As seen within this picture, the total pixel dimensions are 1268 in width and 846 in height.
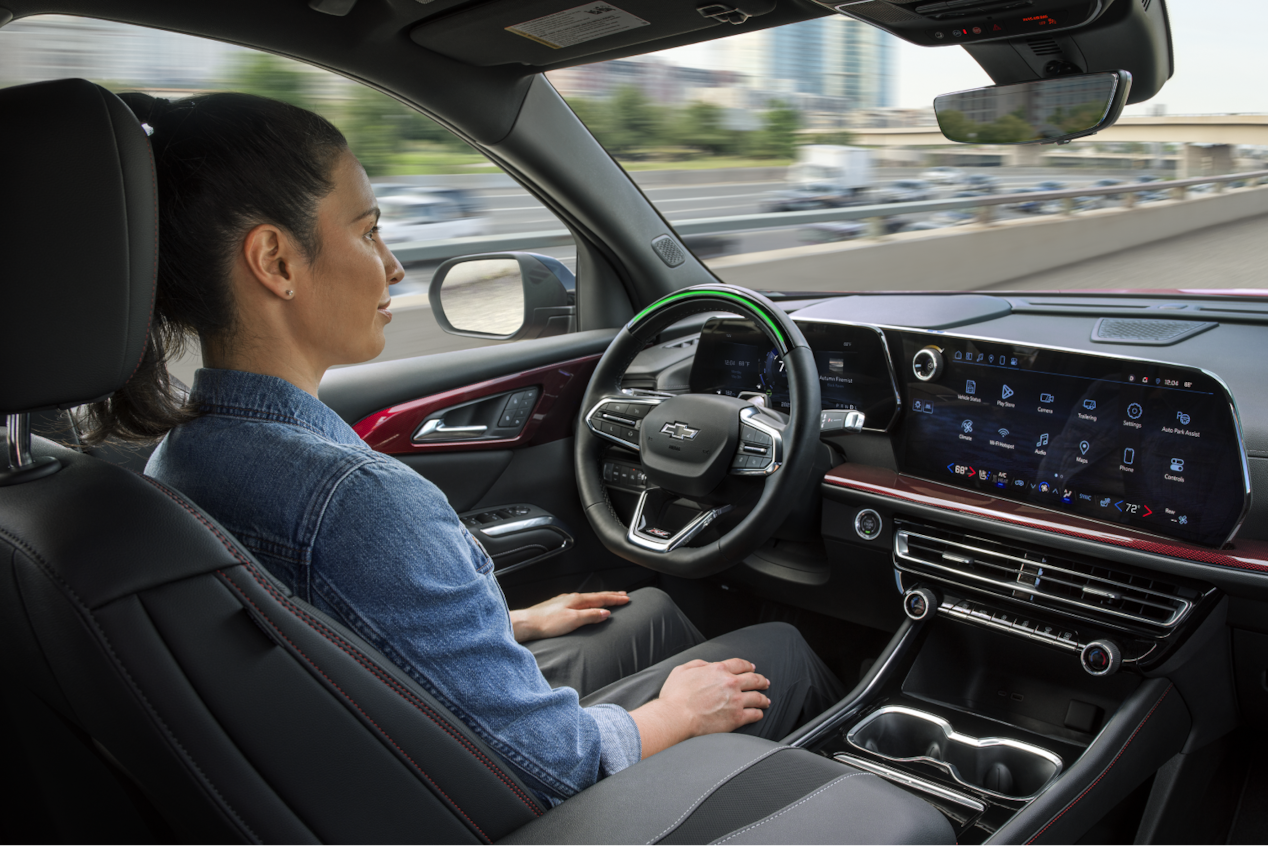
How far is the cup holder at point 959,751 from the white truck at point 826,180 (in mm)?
2119

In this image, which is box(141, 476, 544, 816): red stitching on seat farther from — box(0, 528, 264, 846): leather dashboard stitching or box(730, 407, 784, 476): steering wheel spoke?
box(730, 407, 784, 476): steering wheel spoke

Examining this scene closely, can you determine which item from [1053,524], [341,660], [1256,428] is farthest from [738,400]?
[341,660]

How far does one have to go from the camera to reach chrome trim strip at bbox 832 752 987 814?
Answer: 5.65 feet

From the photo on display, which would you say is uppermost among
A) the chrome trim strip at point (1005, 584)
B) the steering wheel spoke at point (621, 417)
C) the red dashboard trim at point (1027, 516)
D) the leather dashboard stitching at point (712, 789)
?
the steering wheel spoke at point (621, 417)

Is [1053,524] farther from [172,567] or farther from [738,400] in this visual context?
[172,567]

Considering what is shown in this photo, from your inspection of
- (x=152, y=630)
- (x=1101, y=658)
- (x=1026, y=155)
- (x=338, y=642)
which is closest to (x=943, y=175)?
(x=1026, y=155)

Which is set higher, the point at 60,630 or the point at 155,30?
the point at 155,30

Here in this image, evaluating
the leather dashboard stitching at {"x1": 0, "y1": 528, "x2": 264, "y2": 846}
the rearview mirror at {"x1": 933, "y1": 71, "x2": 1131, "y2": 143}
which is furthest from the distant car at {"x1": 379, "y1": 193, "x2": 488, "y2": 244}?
the leather dashboard stitching at {"x1": 0, "y1": 528, "x2": 264, "y2": 846}

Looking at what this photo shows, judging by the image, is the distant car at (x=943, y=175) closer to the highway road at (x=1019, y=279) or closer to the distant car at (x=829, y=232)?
the highway road at (x=1019, y=279)

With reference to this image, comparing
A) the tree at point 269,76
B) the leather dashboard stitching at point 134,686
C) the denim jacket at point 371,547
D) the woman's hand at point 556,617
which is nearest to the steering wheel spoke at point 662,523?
the woman's hand at point 556,617

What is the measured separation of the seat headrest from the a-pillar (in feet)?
6.06

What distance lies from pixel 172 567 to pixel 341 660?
189 mm

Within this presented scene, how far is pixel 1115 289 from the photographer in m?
2.51

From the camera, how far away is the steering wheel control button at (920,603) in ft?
7.13
